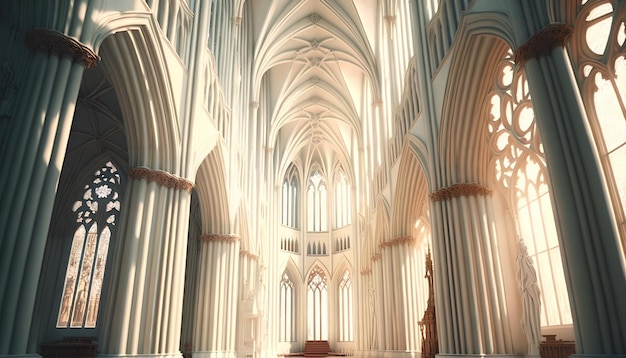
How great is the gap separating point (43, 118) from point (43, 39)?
1180 millimetres

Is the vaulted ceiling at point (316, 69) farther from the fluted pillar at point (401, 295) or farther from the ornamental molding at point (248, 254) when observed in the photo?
the ornamental molding at point (248, 254)

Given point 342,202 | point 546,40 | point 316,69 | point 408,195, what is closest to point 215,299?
point 408,195

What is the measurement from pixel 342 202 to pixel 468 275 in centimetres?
2557

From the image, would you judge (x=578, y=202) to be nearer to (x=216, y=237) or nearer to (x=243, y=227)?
(x=216, y=237)

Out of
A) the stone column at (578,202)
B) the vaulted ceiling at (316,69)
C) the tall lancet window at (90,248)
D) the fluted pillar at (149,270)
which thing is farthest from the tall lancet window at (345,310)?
the stone column at (578,202)

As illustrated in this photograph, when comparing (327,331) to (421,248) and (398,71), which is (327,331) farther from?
(398,71)

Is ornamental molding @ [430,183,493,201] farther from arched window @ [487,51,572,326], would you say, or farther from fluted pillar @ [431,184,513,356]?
arched window @ [487,51,572,326]

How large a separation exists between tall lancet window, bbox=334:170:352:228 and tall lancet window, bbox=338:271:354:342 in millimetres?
4045

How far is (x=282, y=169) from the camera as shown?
3228cm

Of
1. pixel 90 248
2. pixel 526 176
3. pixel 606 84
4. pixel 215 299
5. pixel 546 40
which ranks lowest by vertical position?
pixel 215 299

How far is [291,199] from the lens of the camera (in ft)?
119

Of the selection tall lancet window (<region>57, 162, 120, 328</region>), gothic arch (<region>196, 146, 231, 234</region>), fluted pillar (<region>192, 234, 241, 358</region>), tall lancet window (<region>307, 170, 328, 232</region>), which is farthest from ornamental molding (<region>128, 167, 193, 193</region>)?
tall lancet window (<region>307, 170, 328, 232</region>)

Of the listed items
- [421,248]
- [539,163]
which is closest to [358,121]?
[421,248]

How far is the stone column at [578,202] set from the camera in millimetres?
5645
